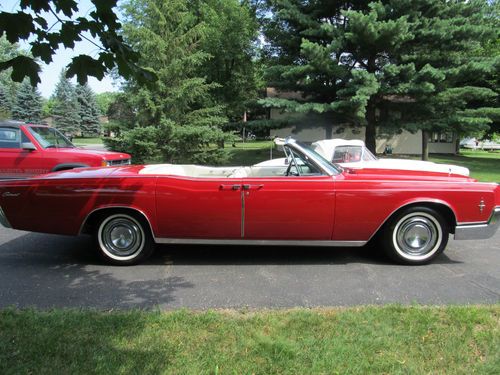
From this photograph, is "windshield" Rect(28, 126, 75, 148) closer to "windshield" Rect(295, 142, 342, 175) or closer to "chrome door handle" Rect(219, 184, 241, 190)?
"chrome door handle" Rect(219, 184, 241, 190)

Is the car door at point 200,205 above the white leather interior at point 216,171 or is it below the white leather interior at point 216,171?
below

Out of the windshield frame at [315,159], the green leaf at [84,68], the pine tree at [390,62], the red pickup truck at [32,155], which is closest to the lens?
the green leaf at [84,68]

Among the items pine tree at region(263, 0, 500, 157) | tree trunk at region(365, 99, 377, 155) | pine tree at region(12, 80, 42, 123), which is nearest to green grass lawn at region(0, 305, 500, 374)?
pine tree at region(263, 0, 500, 157)

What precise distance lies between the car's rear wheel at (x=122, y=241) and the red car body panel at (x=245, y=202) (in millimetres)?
192

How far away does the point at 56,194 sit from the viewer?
4.64 metres

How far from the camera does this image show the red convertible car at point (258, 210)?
4543mm

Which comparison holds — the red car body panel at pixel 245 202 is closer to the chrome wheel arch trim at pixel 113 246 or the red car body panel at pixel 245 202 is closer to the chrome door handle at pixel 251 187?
the chrome door handle at pixel 251 187

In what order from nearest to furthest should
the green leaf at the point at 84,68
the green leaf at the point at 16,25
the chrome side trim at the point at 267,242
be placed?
1. the green leaf at the point at 16,25
2. the green leaf at the point at 84,68
3. the chrome side trim at the point at 267,242

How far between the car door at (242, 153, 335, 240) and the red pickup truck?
5.19 metres

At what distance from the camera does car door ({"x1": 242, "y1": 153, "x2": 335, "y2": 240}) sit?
178 inches

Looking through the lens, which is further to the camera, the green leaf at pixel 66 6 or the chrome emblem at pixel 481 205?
the chrome emblem at pixel 481 205


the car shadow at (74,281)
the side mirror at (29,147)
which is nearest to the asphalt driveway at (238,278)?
the car shadow at (74,281)

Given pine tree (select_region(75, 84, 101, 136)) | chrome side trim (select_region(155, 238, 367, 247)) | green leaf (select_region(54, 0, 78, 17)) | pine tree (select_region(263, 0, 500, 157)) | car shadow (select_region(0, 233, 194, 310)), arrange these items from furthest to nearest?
pine tree (select_region(75, 84, 101, 136)) < pine tree (select_region(263, 0, 500, 157)) < chrome side trim (select_region(155, 238, 367, 247)) < car shadow (select_region(0, 233, 194, 310)) < green leaf (select_region(54, 0, 78, 17))

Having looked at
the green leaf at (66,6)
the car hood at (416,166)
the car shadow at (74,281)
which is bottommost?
the car shadow at (74,281)
